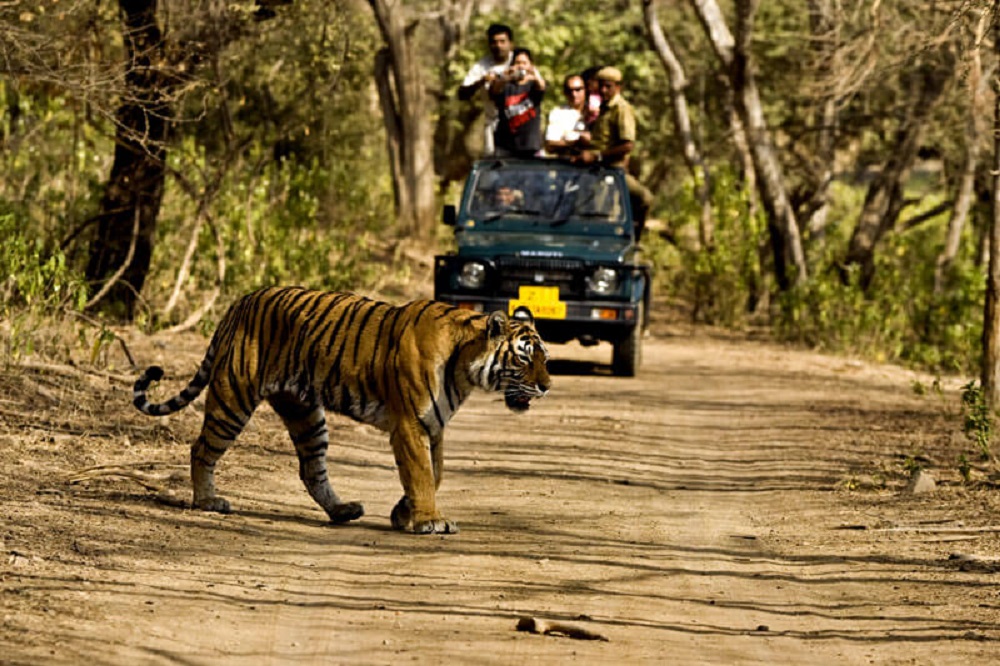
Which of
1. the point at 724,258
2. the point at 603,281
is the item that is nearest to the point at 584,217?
the point at 603,281

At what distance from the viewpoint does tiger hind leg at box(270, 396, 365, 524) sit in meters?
9.05

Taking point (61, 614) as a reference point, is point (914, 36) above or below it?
above

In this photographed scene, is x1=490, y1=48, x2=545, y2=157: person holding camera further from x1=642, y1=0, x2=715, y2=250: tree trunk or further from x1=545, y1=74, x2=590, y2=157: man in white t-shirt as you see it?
x1=642, y1=0, x2=715, y2=250: tree trunk

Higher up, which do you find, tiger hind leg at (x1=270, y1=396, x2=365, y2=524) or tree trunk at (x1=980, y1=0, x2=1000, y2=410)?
tree trunk at (x1=980, y1=0, x2=1000, y2=410)

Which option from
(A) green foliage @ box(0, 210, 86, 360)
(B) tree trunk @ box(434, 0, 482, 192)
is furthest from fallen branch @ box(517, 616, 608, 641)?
(B) tree trunk @ box(434, 0, 482, 192)

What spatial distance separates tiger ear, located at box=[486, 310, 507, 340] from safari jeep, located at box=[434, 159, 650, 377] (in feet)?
23.2

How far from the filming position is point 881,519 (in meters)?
9.75

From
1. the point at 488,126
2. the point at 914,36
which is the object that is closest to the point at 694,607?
the point at 488,126

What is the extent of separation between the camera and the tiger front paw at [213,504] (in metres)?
9.12

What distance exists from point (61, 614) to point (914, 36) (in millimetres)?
15129

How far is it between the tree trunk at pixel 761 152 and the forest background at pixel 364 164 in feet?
0.11

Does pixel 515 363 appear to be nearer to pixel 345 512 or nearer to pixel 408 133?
pixel 345 512

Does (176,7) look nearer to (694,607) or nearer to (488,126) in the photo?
(488,126)

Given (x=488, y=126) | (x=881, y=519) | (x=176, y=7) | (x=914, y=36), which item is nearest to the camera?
(x=881, y=519)
